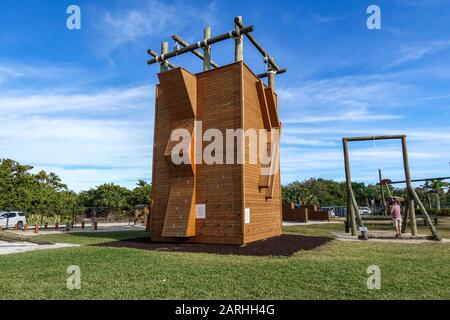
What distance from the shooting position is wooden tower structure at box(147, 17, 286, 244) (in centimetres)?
1229

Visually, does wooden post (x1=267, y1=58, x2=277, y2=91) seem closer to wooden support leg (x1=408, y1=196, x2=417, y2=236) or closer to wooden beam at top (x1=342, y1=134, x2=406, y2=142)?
wooden beam at top (x1=342, y1=134, x2=406, y2=142)

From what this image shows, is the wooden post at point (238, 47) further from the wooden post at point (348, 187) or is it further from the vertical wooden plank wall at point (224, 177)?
the wooden post at point (348, 187)

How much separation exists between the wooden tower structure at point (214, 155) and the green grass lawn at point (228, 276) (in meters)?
3.33

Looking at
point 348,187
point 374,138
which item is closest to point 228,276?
point 348,187

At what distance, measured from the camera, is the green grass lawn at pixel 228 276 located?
5.25 meters

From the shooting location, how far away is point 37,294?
17.5 feet

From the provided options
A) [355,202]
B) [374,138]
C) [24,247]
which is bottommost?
[24,247]

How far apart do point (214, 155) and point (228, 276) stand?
6.99 metres

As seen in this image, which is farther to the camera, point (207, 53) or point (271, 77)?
point (271, 77)

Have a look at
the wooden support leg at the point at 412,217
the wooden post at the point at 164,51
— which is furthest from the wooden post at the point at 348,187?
the wooden post at the point at 164,51

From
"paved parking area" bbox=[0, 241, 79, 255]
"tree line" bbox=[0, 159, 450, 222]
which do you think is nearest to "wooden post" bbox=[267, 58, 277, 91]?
"paved parking area" bbox=[0, 241, 79, 255]

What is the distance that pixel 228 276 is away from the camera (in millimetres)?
6422

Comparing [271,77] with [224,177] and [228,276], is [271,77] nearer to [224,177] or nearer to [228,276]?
[224,177]
